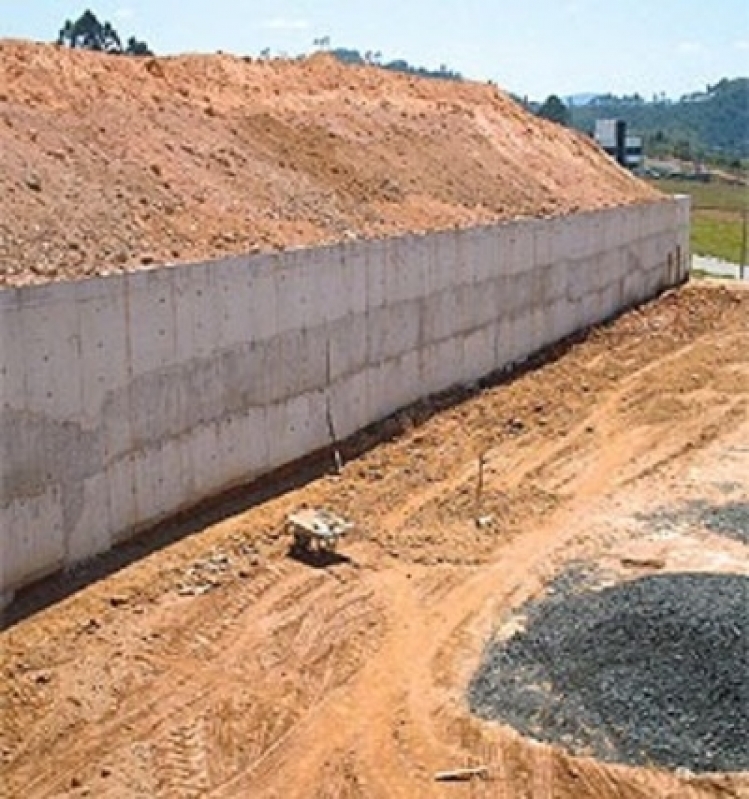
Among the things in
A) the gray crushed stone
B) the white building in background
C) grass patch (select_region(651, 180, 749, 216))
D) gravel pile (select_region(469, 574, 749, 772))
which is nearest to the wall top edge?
gravel pile (select_region(469, 574, 749, 772))

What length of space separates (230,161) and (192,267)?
4395 mm

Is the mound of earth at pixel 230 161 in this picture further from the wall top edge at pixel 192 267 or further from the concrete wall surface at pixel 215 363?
the concrete wall surface at pixel 215 363

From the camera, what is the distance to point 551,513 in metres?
13.2

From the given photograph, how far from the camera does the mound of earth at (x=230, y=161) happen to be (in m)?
12.3

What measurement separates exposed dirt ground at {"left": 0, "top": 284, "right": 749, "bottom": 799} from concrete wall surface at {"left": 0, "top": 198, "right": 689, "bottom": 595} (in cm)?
59

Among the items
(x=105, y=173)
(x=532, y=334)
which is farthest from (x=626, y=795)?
(x=532, y=334)

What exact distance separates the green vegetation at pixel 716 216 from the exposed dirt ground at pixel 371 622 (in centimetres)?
2956

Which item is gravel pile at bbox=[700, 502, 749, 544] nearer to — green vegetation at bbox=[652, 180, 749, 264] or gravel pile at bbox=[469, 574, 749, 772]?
gravel pile at bbox=[469, 574, 749, 772]

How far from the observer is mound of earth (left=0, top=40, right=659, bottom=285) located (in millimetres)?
12328

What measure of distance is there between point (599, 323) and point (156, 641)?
14.8m

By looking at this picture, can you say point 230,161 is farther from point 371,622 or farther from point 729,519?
point 729,519

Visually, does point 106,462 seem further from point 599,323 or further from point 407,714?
point 599,323

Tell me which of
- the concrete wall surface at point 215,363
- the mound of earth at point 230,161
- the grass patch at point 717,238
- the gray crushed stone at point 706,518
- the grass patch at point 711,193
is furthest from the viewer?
the grass patch at point 711,193

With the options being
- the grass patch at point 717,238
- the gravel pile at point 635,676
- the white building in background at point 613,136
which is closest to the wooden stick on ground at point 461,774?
the gravel pile at point 635,676
